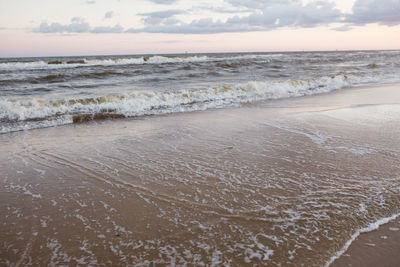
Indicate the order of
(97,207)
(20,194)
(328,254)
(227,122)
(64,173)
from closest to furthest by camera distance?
1. (328,254)
2. (97,207)
3. (20,194)
4. (64,173)
5. (227,122)

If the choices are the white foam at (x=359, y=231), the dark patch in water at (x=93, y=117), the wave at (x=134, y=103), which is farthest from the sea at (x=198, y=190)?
the wave at (x=134, y=103)

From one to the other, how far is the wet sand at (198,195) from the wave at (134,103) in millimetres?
1839

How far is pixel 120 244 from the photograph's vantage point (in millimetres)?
2365

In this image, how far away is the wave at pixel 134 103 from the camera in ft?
25.1

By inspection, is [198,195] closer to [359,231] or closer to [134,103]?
[359,231]

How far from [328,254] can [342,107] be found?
7.15 meters

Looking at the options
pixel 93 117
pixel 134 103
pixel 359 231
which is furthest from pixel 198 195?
pixel 134 103

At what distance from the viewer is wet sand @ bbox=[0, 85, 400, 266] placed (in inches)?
90.4

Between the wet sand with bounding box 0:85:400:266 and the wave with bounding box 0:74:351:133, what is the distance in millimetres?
1839

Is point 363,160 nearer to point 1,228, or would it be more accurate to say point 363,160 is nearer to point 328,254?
point 328,254

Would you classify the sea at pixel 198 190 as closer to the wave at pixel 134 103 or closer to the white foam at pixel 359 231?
the white foam at pixel 359 231

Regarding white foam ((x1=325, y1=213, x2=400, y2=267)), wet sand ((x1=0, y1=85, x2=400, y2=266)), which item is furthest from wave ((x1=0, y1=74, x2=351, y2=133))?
white foam ((x1=325, y1=213, x2=400, y2=267))

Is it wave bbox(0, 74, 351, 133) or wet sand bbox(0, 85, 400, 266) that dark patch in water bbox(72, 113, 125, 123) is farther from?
wet sand bbox(0, 85, 400, 266)

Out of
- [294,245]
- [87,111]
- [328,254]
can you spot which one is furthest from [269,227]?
[87,111]
